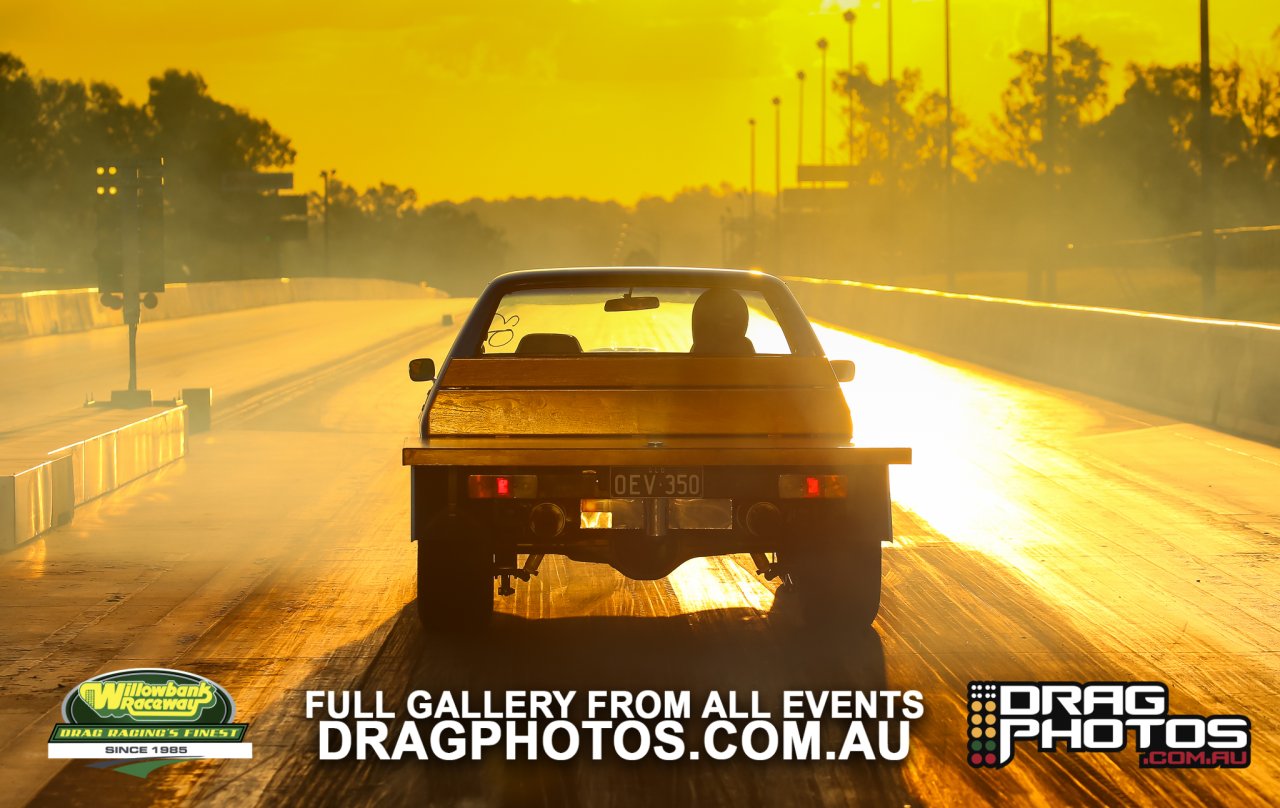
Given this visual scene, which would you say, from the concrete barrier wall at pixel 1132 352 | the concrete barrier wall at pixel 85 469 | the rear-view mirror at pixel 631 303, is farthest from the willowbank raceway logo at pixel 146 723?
the concrete barrier wall at pixel 1132 352

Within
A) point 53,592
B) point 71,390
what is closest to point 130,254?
point 71,390

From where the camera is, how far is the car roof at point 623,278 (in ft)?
30.2

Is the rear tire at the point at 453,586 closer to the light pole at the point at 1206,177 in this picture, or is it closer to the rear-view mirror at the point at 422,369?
the rear-view mirror at the point at 422,369

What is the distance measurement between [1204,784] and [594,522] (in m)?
2.79

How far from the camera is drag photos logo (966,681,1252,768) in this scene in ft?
21.3

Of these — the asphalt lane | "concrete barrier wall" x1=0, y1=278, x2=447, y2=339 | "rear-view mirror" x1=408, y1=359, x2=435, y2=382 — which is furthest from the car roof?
"concrete barrier wall" x1=0, y1=278, x2=447, y2=339

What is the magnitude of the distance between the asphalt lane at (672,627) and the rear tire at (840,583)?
111 millimetres

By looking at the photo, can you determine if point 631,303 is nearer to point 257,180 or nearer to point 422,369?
point 422,369

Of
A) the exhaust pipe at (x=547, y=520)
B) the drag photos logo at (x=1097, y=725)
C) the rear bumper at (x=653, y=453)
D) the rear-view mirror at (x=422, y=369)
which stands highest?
the rear-view mirror at (x=422, y=369)

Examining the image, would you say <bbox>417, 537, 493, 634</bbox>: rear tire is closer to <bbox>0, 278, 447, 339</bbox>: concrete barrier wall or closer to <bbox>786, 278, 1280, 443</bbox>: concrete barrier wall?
<bbox>786, 278, 1280, 443</bbox>: concrete barrier wall

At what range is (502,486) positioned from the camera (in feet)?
25.6

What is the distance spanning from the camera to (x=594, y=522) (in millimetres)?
7898

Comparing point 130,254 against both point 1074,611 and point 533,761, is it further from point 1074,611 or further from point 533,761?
point 533,761

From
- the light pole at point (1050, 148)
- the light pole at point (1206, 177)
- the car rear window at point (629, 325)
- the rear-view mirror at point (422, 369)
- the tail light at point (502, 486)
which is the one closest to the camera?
the tail light at point (502, 486)
